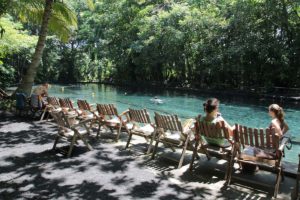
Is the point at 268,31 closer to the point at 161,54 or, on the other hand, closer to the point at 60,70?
the point at 161,54

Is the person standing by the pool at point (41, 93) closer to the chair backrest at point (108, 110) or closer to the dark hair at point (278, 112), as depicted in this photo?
the chair backrest at point (108, 110)

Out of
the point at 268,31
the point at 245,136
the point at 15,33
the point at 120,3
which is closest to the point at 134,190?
the point at 245,136

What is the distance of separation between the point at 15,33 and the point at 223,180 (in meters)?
17.3

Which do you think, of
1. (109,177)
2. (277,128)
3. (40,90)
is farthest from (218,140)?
(40,90)

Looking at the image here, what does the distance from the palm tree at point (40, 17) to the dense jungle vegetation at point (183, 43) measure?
0.33 metres

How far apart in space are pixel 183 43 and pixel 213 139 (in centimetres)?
2631

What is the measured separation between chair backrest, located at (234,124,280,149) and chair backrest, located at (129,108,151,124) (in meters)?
2.49

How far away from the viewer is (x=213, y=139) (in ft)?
19.4

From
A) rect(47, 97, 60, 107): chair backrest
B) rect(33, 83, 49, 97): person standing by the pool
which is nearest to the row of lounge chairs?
rect(47, 97, 60, 107): chair backrest

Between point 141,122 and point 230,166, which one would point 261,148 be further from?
point 141,122

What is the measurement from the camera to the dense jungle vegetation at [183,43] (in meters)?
24.7

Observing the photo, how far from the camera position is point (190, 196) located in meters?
5.02

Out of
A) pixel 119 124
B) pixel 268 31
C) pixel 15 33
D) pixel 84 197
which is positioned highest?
pixel 268 31

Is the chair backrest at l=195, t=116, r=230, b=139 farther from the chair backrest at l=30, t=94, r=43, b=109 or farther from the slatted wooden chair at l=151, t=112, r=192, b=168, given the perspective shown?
the chair backrest at l=30, t=94, r=43, b=109
